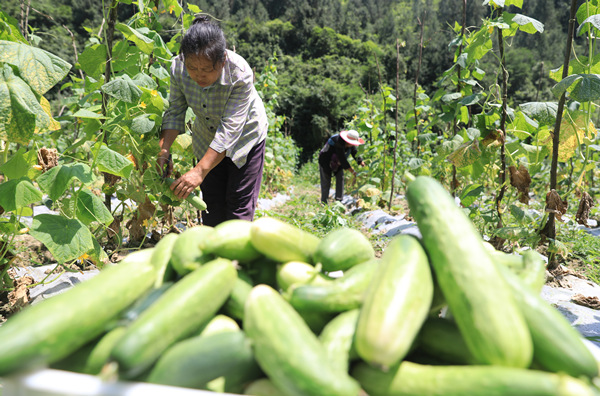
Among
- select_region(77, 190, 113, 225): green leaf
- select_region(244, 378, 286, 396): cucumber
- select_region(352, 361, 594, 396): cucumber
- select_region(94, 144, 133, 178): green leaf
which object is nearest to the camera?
select_region(352, 361, 594, 396): cucumber

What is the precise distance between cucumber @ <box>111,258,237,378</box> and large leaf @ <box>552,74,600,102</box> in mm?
2660

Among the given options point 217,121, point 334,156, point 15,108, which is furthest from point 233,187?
point 334,156

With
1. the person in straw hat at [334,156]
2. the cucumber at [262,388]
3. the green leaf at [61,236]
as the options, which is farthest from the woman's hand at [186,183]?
the person in straw hat at [334,156]

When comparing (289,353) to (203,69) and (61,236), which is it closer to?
(61,236)

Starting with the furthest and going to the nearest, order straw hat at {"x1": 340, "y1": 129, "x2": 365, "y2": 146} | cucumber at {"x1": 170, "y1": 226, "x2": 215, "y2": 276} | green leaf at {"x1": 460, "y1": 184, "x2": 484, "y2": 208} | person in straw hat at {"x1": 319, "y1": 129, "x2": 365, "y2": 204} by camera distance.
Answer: person in straw hat at {"x1": 319, "y1": 129, "x2": 365, "y2": 204}, straw hat at {"x1": 340, "y1": 129, "x2": 365, "y2": 146}, green leaf at {"x1": 460, "y1": 184, "x2": 484, "y2": 208}, cucumber at {"x1": 170, "y1": 226, "x2": 215, "y2": 276}

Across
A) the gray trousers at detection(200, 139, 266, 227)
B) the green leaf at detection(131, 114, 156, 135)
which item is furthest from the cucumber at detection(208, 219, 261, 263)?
the gray trousers at detection(200, 139, 266, 227)

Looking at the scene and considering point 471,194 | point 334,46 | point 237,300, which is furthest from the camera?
point 334,46

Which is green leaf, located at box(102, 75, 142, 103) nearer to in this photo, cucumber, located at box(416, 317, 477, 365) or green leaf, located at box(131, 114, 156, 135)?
green leaf, located at box(131, 114, 156, 135)

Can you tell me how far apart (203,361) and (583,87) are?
2.99m

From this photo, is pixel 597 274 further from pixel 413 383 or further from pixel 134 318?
pixel 134 318

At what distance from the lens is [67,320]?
0.81 metres

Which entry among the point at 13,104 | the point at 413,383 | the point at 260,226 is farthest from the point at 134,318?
the point at 13,104

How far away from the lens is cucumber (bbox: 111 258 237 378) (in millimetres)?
767

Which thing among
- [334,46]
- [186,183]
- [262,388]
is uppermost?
[334,46]
